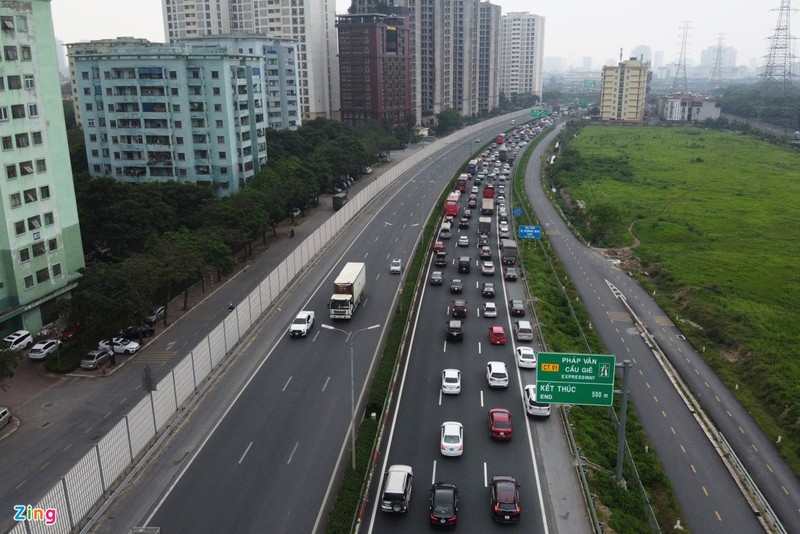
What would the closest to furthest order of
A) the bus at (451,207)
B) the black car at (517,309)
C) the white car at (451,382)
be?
the white car at (451,382) < the black car at (517,309) < the bus at (451,207)

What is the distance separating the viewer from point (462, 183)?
11994cm

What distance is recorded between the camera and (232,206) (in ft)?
240

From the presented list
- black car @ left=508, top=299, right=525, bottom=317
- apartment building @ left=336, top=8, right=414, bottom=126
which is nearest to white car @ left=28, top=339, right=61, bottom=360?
black car @ left=508, top=299, right=525, bottom=317

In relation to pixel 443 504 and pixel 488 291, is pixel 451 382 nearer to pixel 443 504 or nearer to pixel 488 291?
pixel 443 504

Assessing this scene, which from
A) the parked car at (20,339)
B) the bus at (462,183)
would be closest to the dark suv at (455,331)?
the parked car at (20,339)

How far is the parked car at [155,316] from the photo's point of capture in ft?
181

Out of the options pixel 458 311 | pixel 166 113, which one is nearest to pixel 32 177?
pixel 458 311

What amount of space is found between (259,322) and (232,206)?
2255 centimetres

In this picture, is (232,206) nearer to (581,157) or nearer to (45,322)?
(45,322)

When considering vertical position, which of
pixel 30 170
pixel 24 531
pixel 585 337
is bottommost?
pixel 585 337

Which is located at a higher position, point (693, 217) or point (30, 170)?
point (30, 170)

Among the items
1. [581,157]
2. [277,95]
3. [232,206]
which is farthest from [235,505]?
[581,157]

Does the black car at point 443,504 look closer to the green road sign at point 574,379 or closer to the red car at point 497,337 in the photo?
the green road sign at point 574,379

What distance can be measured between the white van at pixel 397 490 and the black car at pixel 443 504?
51.2 inches
